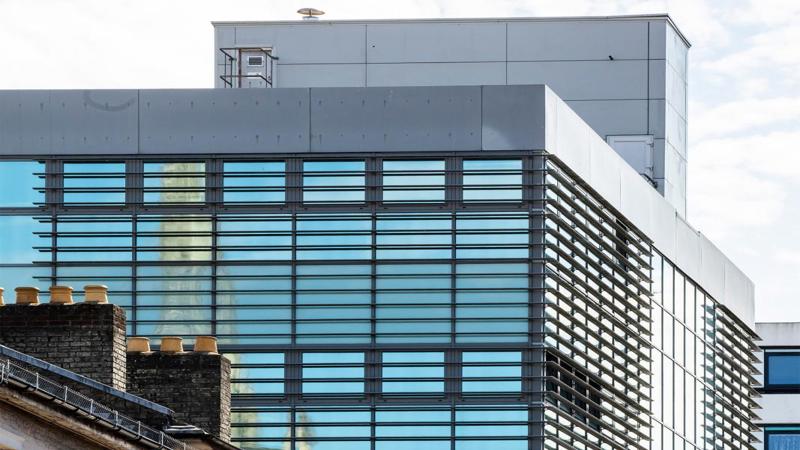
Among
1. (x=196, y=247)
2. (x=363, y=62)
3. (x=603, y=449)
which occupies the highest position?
(x=363, y=62)

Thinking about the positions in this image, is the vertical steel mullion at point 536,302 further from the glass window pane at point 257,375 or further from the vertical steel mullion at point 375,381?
the glass window pane at point 257,375

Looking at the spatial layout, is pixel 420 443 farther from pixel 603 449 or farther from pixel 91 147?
Result: pixel 91 147

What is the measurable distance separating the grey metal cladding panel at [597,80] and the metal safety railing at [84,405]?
33.1 meters

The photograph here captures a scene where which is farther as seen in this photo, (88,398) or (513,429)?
(513,429)

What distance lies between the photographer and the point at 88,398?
38.0 metres

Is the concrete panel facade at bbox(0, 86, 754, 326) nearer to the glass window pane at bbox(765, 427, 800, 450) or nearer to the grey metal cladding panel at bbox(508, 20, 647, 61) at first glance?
the grey metal cladding panel at bbox(508, 20, 647, 61)

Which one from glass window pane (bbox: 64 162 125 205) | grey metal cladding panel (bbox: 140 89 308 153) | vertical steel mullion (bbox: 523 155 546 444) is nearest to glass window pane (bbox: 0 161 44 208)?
glass window pane (bbox: 64 162 125 205)

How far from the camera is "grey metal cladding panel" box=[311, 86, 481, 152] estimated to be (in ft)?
194

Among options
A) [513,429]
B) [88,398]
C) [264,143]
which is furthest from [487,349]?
[88,398]

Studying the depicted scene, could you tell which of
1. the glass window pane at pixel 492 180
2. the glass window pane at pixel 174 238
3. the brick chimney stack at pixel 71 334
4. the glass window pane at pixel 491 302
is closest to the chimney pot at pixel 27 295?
the brick chimney stack at pixel 71 334

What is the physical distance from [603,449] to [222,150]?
9716 mm

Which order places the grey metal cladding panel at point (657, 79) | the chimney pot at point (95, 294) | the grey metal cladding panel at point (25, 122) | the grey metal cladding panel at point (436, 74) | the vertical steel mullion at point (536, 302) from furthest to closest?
the grey metal cladding panel at point (436, 74) → the grey metal cladding panel at point (657, 79) → the grey metal cladding panel at point (25, 122) → the vertical steel mullion at point (536, 302) → the chimney pot at point (95, 294)

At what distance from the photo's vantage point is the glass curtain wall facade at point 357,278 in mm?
58188

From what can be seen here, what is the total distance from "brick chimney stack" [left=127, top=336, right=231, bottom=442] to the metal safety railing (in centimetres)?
407
